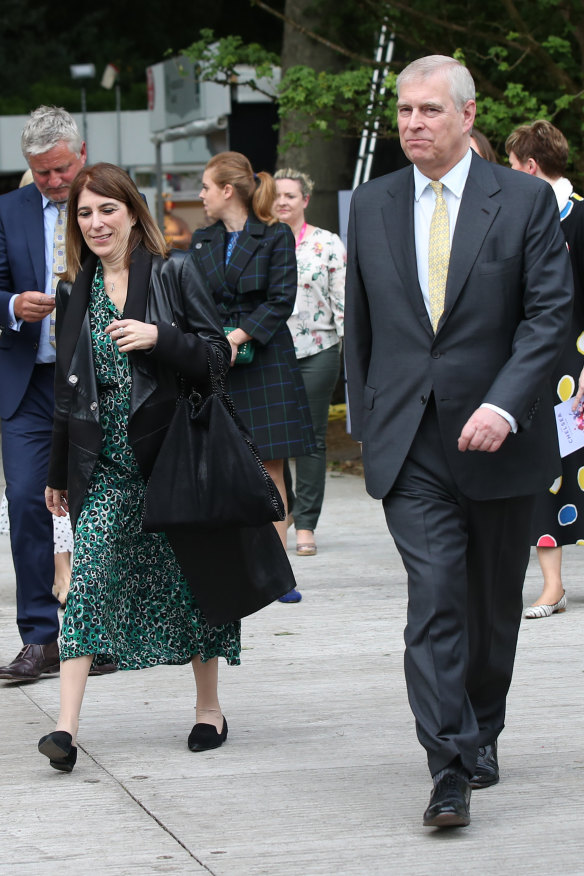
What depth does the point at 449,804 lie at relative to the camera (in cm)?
390

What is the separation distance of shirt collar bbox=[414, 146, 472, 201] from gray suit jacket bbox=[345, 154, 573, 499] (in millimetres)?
25

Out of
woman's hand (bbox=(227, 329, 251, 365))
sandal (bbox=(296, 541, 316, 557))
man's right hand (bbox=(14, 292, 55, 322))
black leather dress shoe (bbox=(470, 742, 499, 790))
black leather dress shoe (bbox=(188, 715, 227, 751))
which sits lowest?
sandal (bbox=(296, 541, 316, 557))

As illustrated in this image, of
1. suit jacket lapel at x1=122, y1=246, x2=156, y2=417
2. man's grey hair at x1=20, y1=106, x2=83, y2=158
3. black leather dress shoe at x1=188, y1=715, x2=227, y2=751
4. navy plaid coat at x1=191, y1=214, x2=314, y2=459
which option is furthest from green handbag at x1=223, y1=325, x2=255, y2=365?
black leather dress shoe at x1=188, y1=715, x2=227, y2=751

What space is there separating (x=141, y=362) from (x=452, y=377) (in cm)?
108

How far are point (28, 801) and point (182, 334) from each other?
1.45 m

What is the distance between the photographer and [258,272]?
7191 mm

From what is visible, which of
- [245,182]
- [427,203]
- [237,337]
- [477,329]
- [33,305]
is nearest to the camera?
[477,329]

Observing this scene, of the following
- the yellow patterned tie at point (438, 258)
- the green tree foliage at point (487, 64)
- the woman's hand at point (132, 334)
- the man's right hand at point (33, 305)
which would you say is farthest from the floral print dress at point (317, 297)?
the yellow patterned tie at point (438, 258)

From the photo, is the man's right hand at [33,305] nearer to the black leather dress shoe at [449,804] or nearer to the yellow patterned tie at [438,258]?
the yellow patterned tie at [438,258]

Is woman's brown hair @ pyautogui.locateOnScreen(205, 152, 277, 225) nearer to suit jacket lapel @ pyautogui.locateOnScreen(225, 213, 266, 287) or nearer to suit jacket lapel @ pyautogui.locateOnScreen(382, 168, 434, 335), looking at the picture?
suit jacket lapel @ pyautogui.locateOnScreen(225, 213, 266, 287)

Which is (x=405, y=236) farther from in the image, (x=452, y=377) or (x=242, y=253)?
(x=242, y=253)

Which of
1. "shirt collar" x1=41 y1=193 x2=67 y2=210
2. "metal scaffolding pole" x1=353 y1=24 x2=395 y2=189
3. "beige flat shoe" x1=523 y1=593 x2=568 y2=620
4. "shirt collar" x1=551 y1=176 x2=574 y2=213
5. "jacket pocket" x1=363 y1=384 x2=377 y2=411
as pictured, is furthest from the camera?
"metal scaffolding pole" x1=353 y1=24 x2=395 y2=189

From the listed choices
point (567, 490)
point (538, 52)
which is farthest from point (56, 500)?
point (538, 52)

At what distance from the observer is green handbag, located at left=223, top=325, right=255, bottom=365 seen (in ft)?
23.6
